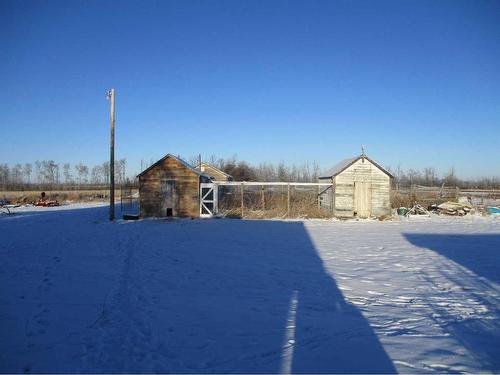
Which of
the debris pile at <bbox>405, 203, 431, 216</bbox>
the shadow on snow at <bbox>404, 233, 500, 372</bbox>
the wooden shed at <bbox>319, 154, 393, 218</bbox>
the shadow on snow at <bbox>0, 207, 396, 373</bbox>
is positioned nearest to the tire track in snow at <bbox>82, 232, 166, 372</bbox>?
the shadow on snow at <bbox>0, 207, 396, 373</bbox>

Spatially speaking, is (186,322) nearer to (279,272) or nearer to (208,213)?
(279,272)

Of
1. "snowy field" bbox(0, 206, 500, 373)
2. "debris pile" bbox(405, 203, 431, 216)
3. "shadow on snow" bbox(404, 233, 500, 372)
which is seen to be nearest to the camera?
"snowy field" bbox(0, 206, 500, 373)

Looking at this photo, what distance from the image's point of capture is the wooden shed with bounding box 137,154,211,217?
22203 millimetres

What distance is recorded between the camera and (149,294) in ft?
22.0

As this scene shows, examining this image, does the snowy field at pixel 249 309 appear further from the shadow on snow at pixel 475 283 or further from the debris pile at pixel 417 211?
the debris pile at pixel 417 211

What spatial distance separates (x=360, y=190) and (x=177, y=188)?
40.4 ft

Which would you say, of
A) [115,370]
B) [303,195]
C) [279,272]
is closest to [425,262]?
[279,272]

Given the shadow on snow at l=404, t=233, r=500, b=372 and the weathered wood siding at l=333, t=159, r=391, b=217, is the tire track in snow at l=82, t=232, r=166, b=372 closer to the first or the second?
the shadow on snow at l=404, t=233, r=500, b=372

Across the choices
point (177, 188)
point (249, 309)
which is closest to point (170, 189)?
point (177, 188)

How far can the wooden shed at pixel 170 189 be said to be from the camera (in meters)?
22.2

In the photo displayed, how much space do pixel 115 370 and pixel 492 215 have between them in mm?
28452

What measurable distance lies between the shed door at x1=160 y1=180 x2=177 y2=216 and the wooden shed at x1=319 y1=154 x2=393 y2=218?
10635 mm

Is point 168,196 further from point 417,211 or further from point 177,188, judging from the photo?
point 417,211

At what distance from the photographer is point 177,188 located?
73.2 ft
